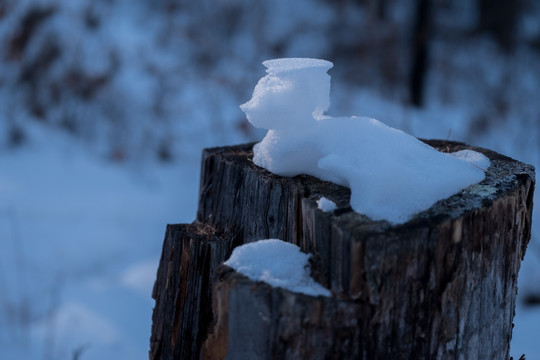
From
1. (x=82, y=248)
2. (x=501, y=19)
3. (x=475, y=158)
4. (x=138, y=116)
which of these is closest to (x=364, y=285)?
(x=475, y=158)

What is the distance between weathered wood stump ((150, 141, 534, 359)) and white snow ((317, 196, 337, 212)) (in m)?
0.01

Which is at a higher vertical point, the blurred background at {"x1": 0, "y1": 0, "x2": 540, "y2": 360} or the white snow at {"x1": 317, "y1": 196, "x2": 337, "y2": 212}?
the blurred background at {"x1": 0, "y1": 0, "x2": 540, "y2": 360}

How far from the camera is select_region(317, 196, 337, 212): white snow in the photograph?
1.13 meters

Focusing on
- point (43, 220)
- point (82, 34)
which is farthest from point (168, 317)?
point (82, 34)

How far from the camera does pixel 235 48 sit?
702 centimetres

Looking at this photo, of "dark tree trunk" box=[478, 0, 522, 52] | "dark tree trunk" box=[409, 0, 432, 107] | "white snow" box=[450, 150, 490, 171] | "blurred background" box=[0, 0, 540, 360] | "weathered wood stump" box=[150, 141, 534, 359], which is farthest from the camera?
"dark tree trunk" box=[478, 0, 522, 52]

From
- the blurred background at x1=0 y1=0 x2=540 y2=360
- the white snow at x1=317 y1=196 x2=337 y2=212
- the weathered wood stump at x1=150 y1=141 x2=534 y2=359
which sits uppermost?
the blurred background at x1=0 y1=0 x2=540 y2=360

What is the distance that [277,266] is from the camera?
1066mm

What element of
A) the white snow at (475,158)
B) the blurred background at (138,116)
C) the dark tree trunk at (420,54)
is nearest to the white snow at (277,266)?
the white snow at (475,158)

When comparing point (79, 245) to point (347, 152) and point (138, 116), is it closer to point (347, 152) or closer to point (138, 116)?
point (138, 116)

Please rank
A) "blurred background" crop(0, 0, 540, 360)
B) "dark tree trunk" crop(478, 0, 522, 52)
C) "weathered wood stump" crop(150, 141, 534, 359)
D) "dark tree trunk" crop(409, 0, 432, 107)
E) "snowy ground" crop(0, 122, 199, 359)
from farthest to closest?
"dark tree trunk" crop(478, 0, 522, 52) → "dark tree trunk" crop(409, 0, 432, 107) → "blurred background" crop(0, 0, 540, 360) → "snowy ground" crop(0, 122, 199, 359) → "weathered wood stump" crop(150, 141, 534, 359)

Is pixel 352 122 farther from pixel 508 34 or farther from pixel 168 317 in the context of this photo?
pixel 508 34

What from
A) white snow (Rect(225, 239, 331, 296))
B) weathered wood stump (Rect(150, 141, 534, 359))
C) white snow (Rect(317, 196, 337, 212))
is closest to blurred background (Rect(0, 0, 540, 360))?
weathered wood stump (Rect(150, 141, 534, 359))

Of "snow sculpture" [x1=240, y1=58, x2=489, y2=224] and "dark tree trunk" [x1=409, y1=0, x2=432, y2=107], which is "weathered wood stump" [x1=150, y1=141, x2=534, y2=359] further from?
"dark tree trunk" [x1=409, y1=0, x2=432, y2=107]
